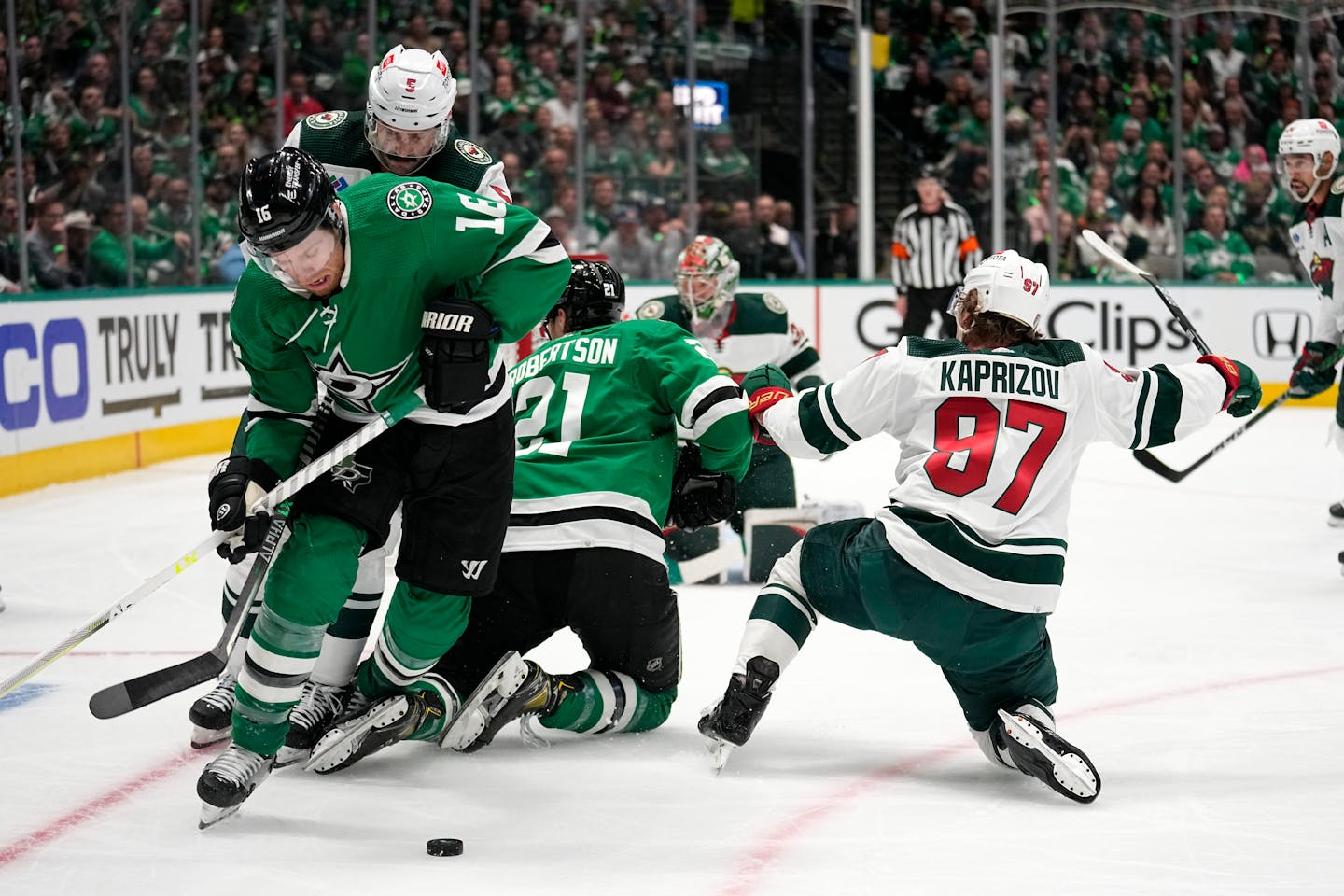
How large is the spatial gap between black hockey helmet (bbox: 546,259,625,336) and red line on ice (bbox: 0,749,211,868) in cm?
105

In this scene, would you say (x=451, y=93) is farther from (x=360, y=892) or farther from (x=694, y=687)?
(x=360, y=892)

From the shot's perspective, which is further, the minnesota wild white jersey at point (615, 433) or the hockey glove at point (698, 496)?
the hockey glove at point (698, 496)

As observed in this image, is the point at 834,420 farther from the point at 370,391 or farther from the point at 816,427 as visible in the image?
the point at 370,391

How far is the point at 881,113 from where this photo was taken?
34.2 ft

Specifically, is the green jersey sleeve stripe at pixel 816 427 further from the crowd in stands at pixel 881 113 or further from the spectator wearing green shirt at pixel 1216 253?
the spectator wearing green shirt at pixel 1216 253

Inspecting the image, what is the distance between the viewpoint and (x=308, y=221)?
2277 mm

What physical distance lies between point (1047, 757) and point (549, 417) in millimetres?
1091

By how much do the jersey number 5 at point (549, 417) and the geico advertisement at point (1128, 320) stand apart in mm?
5581

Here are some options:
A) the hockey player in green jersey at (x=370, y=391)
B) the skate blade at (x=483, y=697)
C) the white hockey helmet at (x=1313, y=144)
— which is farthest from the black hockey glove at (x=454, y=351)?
the white hockey helmet at (x=1313, y=144)

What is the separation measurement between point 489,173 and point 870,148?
739 cm

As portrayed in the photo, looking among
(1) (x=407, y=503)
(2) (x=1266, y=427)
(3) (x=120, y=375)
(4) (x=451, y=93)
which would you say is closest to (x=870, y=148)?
(2) (x=1266, y=427)

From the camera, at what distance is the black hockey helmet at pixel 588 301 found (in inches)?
125

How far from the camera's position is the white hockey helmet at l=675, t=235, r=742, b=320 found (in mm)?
4691

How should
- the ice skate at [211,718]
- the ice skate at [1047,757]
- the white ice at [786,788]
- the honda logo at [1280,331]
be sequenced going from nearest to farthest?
the white ice at [786,788]
the ice skate at [1047,757]
the ice skate at [211,718]
the honda logo at [1280,331]
